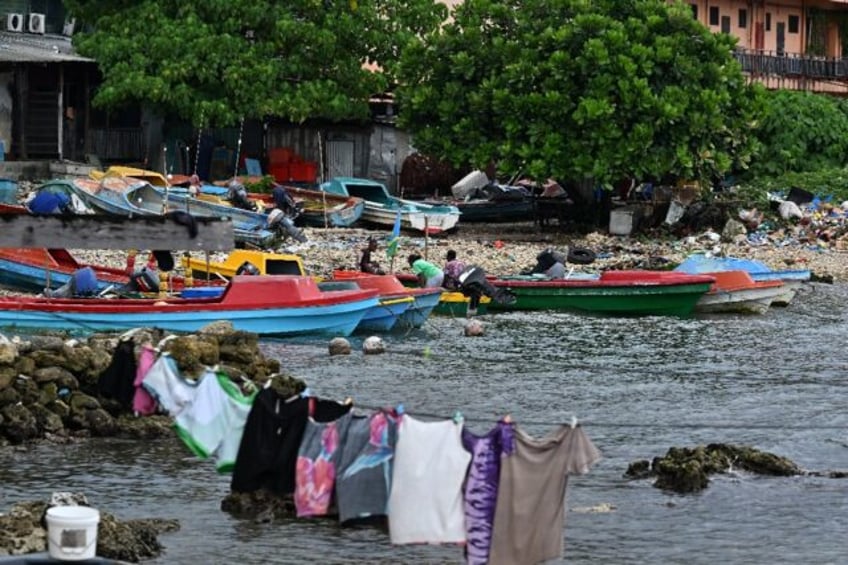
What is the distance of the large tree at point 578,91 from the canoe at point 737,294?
7.64 meters

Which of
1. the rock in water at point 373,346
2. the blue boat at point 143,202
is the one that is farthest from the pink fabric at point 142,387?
the blue boat at point 143,202

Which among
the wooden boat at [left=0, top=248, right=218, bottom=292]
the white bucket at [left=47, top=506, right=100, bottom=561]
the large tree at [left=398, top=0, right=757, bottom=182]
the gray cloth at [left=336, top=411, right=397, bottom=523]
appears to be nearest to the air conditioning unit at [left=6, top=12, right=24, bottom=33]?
the large tree at [left=398, top=0, right=757, bottom=182]

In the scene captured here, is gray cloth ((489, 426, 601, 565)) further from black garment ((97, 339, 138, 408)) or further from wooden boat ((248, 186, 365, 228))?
wooden boat ((248, 186, 365, 228))

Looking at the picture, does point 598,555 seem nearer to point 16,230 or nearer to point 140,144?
point 16,230

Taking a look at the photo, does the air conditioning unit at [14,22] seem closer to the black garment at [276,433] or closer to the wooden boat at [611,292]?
the wooden boat at [611,292]

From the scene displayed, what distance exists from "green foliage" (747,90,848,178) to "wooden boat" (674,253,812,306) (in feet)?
53.3

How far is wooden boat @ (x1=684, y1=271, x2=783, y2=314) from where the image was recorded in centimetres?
3447

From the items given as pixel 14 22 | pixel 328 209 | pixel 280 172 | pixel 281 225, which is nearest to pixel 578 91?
pixel 328 209

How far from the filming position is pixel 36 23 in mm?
49062

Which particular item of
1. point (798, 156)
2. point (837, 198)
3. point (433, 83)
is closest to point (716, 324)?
point (433, 83)

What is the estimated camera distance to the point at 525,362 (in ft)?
92.7

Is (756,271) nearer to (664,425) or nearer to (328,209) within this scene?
(328,209)

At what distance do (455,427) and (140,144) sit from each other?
122ft

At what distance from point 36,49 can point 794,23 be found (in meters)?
27.9
